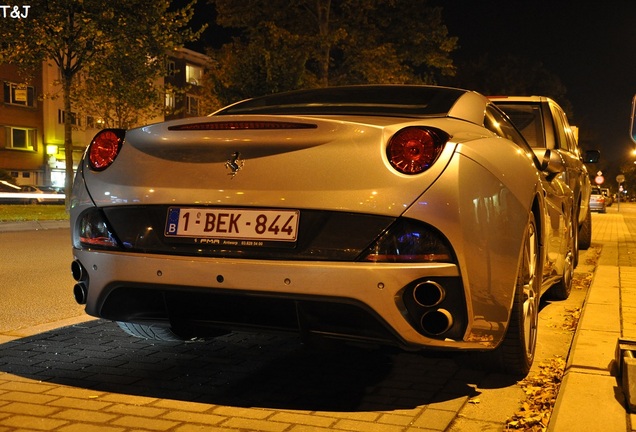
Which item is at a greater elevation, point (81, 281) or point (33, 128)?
point (33, 128)

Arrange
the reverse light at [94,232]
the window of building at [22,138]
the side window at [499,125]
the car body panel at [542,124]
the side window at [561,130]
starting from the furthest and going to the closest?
the window of building at [22,138] < the side window at [561,130] < the car body panel at [542,124] < the side window at [499,125] < the reverse light at [94,232]

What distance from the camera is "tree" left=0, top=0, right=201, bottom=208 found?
23.3 meters

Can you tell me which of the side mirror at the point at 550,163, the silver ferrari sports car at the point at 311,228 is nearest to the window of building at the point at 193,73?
the side mirror at the point at 550,163

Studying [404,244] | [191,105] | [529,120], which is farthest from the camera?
[191,105]

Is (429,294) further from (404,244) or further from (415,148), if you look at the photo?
(415,148)

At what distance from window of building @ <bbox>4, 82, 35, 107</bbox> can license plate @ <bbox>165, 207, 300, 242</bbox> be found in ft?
162

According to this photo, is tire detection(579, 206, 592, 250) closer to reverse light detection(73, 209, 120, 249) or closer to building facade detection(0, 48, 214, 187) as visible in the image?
reverse light detection(73, 209, 120, 249)

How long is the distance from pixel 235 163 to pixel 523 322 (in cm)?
168

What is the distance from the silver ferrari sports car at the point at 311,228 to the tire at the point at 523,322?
2 centimetres

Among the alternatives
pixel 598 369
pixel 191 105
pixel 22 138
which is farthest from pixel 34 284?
pixel 191 105

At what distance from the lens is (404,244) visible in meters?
3.39

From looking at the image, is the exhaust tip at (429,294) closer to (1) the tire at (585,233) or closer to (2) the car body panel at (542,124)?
(2) the car body panel at (542,124)

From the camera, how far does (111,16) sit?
23.8 m

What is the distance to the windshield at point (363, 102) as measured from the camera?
163 inches
